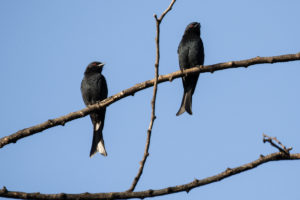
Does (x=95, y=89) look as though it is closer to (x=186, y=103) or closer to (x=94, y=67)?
(x=94, y=67)

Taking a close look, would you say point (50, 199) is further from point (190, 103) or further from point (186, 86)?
point (186, 86)

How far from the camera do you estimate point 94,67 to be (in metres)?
7.21

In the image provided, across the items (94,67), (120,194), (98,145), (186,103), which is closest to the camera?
(120,194)

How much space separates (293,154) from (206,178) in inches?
24.1

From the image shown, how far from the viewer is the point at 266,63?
11.8 feet

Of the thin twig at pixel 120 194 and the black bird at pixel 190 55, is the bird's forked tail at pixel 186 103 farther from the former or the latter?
the thin twig at pixel 120 194

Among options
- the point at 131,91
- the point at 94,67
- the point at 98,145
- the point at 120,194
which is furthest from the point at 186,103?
the point at 120,194

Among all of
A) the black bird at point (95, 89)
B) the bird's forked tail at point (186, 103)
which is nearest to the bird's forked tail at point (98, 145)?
the black bird at point (95, 89)

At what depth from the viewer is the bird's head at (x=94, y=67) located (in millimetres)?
7179

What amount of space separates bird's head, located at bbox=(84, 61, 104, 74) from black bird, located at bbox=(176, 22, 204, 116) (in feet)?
4.42

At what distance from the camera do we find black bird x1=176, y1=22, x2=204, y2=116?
20.5 feet

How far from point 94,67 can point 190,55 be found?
1.66 metres

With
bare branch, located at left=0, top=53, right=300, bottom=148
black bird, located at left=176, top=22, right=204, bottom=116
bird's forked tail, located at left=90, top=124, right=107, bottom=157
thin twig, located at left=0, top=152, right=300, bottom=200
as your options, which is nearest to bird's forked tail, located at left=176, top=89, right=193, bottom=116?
black bird, located at left=176, top=22, right=204, bottom=116

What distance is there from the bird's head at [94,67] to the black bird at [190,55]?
4.42 ft
